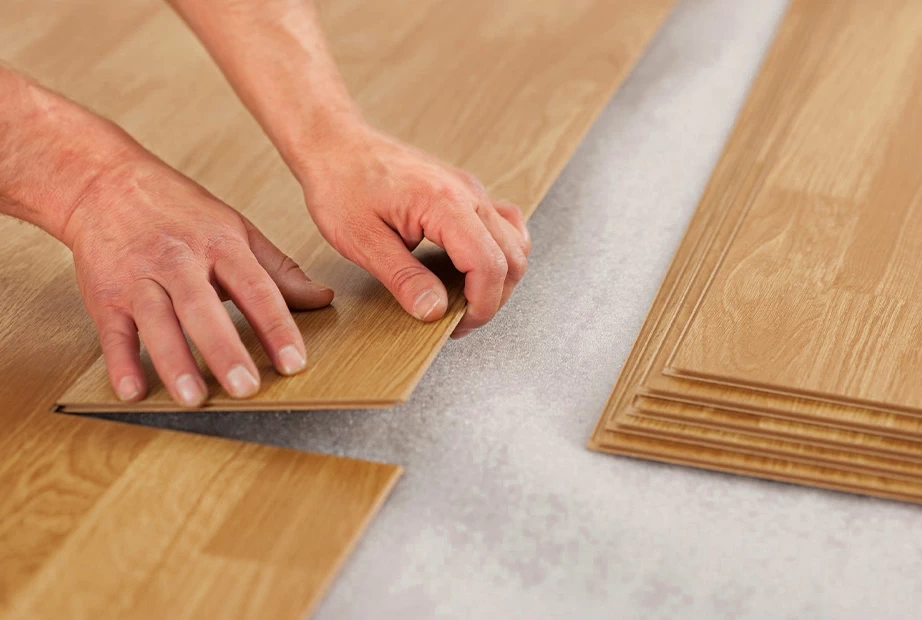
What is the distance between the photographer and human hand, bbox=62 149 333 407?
112cm

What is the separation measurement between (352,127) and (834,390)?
2.20 feet

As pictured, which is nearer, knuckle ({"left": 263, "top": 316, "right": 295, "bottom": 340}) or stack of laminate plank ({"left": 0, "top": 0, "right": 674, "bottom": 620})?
stack of laminate plank ({"left": 0, "top": 0, "right": 674, "bottom": 620})

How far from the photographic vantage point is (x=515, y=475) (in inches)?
44.6

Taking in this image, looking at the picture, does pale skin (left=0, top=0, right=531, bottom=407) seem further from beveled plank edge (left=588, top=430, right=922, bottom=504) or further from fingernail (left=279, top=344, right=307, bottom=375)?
beveled plank edge (left=588, top=430, right=922, bottom=504)

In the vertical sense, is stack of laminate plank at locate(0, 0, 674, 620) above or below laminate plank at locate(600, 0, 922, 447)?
above

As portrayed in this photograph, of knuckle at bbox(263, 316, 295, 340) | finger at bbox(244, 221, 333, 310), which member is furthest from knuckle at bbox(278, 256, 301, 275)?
knuckle at bbox(263, 316, 295, 340)

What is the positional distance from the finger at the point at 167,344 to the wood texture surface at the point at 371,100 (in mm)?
26

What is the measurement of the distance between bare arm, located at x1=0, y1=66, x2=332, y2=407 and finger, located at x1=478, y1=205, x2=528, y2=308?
8.3 inches

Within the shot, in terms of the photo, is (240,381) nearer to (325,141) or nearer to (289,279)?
(289,279)

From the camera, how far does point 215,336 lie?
111 centimetres

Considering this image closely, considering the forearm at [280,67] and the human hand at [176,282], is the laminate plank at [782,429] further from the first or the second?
the forearm at [280,67]

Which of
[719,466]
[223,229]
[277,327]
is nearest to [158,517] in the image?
[277,327]

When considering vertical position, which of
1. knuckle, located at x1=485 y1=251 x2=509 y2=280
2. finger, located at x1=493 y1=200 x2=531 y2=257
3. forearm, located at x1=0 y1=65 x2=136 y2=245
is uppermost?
forearm, located at x1=0 y1=65 x2=136 y2=245

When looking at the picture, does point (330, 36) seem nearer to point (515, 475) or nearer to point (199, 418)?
point (199, 418)
